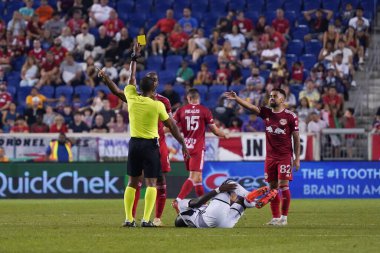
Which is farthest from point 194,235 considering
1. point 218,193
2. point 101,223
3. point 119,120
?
point 119,120

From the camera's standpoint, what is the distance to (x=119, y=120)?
30.1 metres

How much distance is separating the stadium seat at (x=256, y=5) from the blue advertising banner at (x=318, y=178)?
9.39 metres

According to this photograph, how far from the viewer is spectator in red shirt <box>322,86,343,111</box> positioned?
31031mm

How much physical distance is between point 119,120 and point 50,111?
235 centimetres

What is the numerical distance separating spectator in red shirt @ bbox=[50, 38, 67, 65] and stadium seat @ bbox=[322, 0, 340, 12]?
880cm

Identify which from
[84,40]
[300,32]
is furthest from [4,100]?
[300,32]

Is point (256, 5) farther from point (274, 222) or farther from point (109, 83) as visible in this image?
point (109, 83)

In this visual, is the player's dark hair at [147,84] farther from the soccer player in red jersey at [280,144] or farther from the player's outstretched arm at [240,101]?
the soccer player in red jersey at [280,144]

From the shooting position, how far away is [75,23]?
3597cm

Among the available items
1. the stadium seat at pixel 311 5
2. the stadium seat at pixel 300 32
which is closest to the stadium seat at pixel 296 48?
the stadium seat at pixel 300 32

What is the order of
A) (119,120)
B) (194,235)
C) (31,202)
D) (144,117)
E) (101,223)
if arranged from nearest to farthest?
(194,235) < (144,117) < (101,223) < (31,202) < (119,120)

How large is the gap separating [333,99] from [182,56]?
19.4 ft

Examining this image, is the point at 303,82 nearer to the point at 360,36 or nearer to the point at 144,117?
the point at 360,36

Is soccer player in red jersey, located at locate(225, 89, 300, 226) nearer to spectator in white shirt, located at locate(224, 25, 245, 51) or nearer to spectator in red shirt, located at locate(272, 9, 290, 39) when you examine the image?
spectator in white shirt, located at locate(224, 25, 245, 51)
